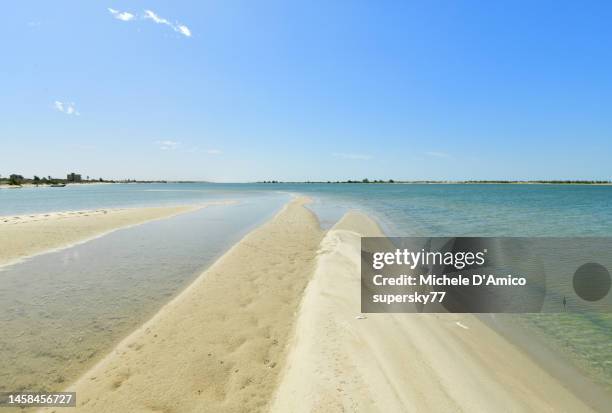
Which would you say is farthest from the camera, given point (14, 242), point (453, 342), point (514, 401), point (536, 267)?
point (14, 242)

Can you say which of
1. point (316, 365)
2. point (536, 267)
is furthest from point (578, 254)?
point (316, 365)

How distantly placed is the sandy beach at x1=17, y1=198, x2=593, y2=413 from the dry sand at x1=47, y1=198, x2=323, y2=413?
2cm

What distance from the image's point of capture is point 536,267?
1320cm

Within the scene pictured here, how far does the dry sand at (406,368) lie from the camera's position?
15.1 feet

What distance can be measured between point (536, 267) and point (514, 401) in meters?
10.8

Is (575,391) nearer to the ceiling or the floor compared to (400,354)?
nearer to the floor

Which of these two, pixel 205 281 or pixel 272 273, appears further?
pixel 272 273

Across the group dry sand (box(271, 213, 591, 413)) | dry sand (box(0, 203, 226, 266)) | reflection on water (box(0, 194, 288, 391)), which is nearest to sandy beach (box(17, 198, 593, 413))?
dry sand (box(271, 213, 591, 413))

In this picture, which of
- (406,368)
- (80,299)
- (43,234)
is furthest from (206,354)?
(43,234)

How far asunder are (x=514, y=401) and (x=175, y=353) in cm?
633

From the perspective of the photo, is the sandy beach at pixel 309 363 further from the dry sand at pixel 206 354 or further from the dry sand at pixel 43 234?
the dry sand at pixel 43 234

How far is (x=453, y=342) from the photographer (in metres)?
6.73

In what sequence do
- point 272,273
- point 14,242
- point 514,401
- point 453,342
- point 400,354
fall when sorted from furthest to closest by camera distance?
point 14,242
point 272,273
point 453,342
point 400,354
point 514,401

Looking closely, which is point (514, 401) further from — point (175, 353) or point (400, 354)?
point (175, 353)
